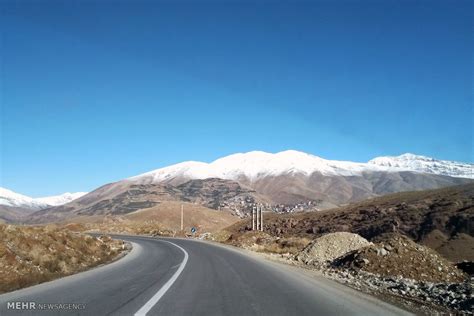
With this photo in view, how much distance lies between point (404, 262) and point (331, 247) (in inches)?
497

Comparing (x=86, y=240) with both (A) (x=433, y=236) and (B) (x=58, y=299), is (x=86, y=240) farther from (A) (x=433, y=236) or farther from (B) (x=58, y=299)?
(A) (x=433, y=236)

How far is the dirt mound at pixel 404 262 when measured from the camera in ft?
70.7

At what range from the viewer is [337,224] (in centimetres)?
7275

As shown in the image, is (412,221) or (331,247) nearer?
(331,247)

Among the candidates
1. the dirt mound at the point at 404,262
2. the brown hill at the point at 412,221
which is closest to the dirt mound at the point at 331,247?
the dirt mound at the point at 404,262

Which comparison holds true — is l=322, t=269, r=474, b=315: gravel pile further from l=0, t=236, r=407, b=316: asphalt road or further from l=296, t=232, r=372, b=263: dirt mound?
l=296, t=232, r=372, b=263: dirt mound

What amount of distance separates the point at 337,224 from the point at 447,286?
191ft

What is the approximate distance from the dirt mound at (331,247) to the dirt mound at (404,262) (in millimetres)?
7346

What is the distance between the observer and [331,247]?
35.7 meters

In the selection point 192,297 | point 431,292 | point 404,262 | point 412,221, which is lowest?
point 431,292

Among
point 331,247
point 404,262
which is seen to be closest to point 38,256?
point 404,262

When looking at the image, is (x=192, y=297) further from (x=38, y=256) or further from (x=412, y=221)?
(x=412, y=221)

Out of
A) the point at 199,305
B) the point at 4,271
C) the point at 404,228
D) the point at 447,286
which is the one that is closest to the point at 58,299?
the point at 199,305

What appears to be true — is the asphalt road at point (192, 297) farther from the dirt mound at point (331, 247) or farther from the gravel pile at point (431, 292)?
the dirt mound at point (331, 247)
